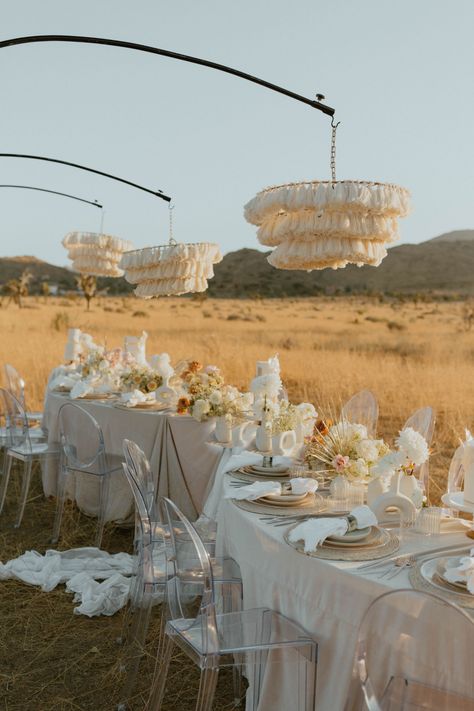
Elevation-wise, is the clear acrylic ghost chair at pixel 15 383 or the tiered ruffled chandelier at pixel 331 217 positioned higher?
the tiered ruffled chandelier at pixel 331 217

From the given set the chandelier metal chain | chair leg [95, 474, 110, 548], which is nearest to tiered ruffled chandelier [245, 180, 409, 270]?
the chandelier metal chain

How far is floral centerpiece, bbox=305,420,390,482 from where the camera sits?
327 cm

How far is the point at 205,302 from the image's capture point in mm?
48938

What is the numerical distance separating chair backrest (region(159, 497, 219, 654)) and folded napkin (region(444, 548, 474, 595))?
0.82m

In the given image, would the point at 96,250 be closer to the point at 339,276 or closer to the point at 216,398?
the point at 216,398

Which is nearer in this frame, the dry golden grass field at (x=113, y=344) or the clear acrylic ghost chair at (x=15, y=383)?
the dry golden grass field at (x=113, y=344)

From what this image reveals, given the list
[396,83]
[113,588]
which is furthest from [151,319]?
[113,588]

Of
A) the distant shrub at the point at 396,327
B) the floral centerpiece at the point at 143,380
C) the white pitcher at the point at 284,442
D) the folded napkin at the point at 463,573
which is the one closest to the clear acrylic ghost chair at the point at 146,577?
the white pitcher at the point at 284,442

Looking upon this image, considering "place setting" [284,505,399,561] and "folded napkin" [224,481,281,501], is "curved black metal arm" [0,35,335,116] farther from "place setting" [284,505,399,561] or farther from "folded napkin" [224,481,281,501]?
"place setting" [284,505,399,561]

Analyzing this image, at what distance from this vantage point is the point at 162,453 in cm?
562

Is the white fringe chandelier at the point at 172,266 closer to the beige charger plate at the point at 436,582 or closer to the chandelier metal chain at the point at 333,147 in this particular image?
the chandelier metal chain at the point at 333,147

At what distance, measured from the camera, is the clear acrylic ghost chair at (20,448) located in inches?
233

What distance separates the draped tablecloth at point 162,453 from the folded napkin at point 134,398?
0.26 feet

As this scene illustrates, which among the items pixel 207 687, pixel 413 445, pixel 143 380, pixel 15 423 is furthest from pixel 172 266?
pixel 207 687
